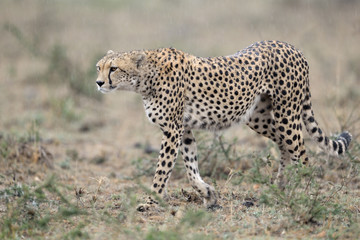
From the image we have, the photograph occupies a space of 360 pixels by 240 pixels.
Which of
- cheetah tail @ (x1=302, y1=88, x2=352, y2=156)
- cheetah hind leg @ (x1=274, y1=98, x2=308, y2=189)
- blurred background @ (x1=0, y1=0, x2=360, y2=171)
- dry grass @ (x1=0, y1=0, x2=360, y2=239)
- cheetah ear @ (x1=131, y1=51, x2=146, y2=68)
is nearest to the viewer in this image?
dry grass @ (x1=0, y1=0, x2=360, y2=239)

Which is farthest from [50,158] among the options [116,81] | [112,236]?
[112,236]

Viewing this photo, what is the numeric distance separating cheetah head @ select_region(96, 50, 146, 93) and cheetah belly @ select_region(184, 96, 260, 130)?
56 cm

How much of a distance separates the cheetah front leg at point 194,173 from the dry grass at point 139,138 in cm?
10

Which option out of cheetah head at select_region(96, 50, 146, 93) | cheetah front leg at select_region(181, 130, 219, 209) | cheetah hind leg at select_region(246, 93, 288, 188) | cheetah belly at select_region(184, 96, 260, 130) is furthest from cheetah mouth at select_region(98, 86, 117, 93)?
cheetah hind leg at select_region(246, 93, 288, 188)

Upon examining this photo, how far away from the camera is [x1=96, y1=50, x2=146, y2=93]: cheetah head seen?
15.3 ft

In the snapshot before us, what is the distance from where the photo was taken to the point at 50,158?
21.2ft

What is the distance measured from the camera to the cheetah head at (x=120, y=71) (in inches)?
183

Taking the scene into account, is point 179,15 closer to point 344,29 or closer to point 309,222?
point 344,29

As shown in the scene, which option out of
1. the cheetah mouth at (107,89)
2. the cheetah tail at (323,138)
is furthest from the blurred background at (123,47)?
the cheetah mouth at (107,89)

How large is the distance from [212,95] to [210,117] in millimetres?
205

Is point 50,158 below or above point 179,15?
below

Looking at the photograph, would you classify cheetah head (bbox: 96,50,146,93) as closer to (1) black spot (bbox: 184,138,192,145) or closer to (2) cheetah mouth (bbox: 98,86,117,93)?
(2) cheetah mouth (bbox: 98,86,117,93)

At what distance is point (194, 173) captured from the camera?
497cm

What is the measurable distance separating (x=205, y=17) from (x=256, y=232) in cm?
1288
